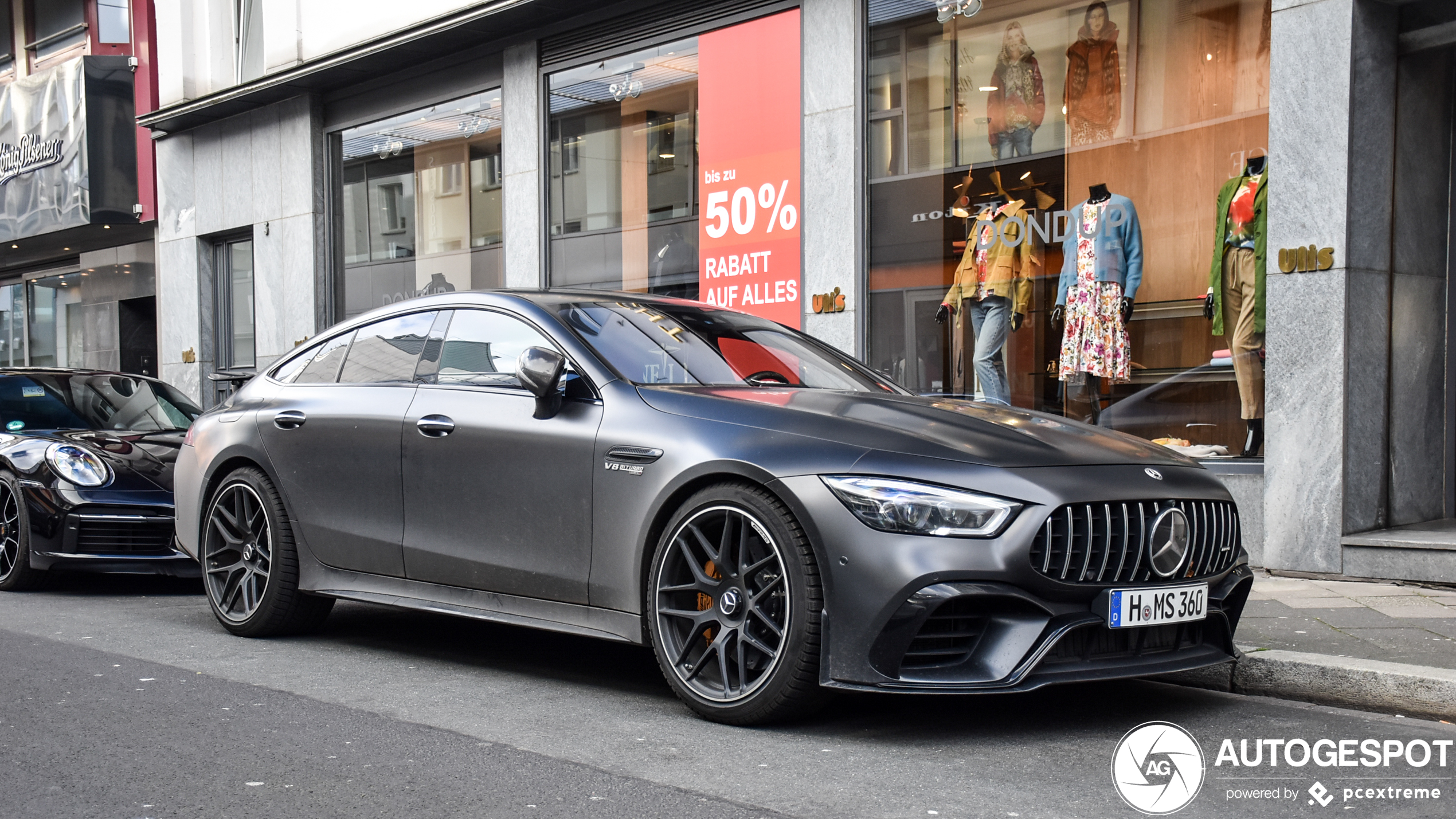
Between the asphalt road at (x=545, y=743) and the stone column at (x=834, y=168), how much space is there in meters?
5.40

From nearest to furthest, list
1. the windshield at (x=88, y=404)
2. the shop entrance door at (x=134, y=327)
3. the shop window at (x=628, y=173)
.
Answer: the windshield at (x=88, y=404) < the shop window at (x=628, y=173) < the shop entrance door at (x=134, y=327)

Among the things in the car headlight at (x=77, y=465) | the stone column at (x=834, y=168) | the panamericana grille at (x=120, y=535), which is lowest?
the panamericana grille at (x=120, y=535)

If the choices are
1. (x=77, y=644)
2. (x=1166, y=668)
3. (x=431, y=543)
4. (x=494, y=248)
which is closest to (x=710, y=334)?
(x=431, y=543)

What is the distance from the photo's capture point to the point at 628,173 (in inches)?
511

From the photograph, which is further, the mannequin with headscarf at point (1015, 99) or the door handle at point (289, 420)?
the mannequin with headscarf at point (1015, 99)

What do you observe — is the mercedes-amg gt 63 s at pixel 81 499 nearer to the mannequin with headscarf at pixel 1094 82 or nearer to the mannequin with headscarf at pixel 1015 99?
the mannequin with headscarf at pixel 1015 99

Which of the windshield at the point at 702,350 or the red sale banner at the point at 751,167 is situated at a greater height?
the red sale banner at the point at 751,167

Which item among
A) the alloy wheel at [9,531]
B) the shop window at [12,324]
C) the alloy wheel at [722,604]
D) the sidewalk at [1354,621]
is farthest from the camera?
the shop window at [12,324]

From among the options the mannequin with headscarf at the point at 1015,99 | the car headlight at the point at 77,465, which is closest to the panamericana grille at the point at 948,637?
the car headlight at the point at 77,465

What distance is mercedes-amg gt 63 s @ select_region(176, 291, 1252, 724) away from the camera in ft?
13.3

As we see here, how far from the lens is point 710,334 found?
5.43m

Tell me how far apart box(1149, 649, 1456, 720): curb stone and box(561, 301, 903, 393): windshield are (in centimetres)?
169

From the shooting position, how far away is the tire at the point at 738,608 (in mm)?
4168

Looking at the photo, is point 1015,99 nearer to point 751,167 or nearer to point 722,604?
point 751,167
